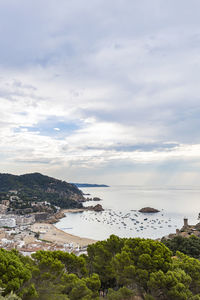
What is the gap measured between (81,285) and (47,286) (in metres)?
1.49

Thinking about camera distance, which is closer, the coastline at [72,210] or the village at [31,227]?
the village at [31,227]

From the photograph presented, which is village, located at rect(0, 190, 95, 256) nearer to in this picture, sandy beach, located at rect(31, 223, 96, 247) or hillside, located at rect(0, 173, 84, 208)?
sandy beach, located at rect(31, 223, 96, 247)

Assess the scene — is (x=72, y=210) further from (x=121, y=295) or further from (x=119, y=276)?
(x=121, y=295)

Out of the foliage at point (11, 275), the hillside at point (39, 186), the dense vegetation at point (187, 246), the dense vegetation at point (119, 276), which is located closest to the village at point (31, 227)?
the dense vegetation at point (187, 246)

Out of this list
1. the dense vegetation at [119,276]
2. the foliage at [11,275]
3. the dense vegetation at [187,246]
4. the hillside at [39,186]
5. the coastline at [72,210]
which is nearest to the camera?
the foliage at [11,275]

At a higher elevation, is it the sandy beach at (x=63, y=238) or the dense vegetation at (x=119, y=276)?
the dense vegetation at (x=119, y=276)

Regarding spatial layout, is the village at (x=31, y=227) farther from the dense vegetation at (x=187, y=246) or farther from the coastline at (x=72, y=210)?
the dense vegetation at (x=187, y=246)

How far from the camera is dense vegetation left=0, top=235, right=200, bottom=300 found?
7594mm

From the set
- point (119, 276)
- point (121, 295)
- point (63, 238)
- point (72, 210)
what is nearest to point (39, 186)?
point (72, 210)

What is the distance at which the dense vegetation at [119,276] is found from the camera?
299 inches

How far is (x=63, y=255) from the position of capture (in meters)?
10.8

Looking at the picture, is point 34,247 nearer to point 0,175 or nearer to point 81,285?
point 81,285

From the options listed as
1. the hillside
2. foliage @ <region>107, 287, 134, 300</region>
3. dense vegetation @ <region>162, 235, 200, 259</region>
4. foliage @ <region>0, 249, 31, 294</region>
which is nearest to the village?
dense vegetation @ <region>162, 235, 200, 259</region>

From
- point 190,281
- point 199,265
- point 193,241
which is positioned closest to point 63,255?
point 190,281
